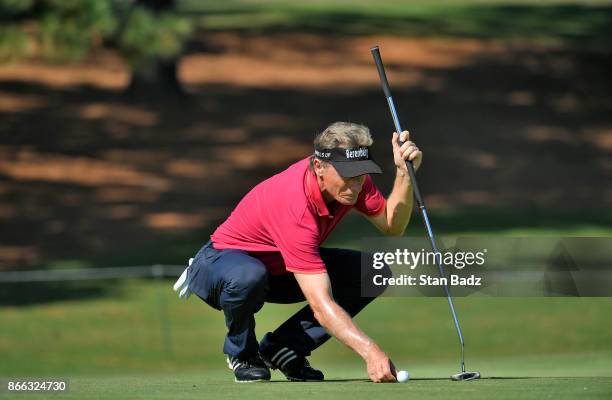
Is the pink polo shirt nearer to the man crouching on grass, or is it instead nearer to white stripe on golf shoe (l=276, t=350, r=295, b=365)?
the man crouching on grass

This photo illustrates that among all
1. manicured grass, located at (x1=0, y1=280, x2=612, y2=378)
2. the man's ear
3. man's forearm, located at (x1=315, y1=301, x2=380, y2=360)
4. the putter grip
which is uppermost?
the putter grip

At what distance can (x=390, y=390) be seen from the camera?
6.66 meters

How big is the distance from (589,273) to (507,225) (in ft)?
31.7

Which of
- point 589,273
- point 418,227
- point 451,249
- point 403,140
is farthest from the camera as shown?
point 418,227

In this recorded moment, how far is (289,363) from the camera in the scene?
805 cm

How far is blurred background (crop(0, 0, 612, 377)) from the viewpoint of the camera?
15.2 m

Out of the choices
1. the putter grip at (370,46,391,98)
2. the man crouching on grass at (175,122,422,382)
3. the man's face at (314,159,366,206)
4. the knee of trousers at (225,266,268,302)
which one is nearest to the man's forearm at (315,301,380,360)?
the man crouching on grass at (175,122,422,382)

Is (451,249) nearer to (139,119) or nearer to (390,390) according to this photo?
(390,390)

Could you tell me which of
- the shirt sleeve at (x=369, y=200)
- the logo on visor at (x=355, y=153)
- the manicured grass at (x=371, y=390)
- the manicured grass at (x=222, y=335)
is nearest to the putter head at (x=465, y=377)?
the manicured grass at (x=371, y=390)

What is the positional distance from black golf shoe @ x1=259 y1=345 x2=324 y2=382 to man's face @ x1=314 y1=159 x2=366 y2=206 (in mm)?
1130

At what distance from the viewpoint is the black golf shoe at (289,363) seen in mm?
8047

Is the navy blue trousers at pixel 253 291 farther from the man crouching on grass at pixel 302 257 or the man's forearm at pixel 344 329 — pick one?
the man's forearm at pixel 344 329

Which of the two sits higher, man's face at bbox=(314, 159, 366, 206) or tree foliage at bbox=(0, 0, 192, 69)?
tree foliage at bbox=(0, 0, 192, 69)

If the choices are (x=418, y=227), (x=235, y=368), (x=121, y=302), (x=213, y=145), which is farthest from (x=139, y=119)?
(x=235, y=368)
